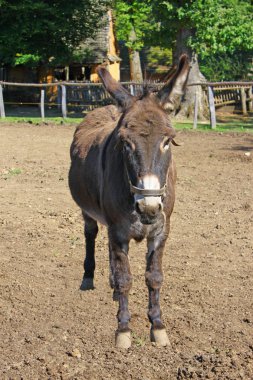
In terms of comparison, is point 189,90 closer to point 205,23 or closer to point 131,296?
point 205,23

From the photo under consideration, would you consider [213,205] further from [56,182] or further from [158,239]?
[158,239]

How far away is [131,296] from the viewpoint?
6.00m

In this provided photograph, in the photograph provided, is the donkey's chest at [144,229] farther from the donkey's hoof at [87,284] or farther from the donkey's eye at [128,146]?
the donkey's hoof at [87,284]

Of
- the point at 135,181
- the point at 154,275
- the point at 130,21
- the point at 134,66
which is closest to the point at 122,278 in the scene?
the point at 154,275

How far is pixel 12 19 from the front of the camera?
31.0m

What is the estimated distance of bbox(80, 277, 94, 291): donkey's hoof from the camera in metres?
6.29

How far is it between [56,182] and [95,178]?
239 inches

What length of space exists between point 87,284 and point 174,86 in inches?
99.4

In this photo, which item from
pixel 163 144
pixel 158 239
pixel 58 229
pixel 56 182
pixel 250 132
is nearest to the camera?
pixel 163 144

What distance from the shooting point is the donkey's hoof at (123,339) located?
482 centimetres

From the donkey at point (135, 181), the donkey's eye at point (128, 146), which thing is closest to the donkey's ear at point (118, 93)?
the donkey at point (135, 181)

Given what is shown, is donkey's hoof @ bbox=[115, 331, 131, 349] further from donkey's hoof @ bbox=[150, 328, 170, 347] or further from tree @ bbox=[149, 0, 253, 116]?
tree @ bbox=[149, 0, 253, 116]

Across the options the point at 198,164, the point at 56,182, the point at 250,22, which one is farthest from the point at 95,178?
the point at 250,22

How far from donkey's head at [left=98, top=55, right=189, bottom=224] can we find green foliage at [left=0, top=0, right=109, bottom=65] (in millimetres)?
26422
